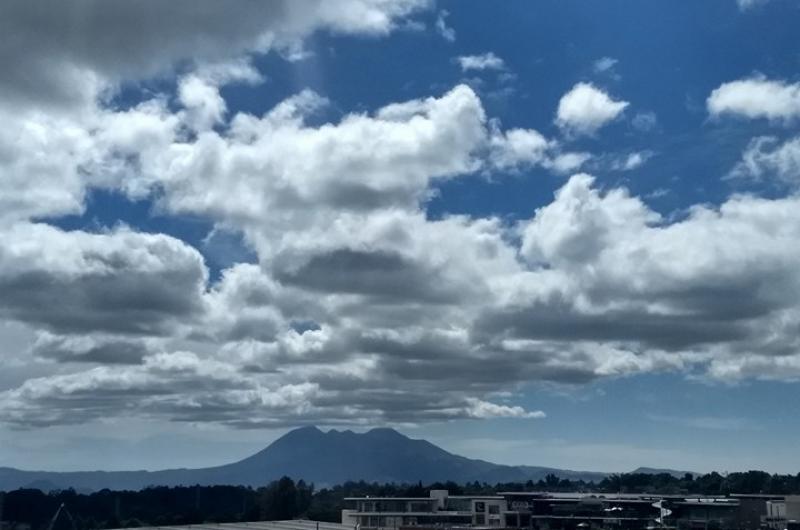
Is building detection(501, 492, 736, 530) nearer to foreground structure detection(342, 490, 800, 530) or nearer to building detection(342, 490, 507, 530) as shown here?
foreground structure detection(342, 490, 800, 530)

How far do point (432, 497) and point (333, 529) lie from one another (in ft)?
119

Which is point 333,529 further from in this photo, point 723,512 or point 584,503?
point 723,512

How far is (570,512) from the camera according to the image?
184 metres

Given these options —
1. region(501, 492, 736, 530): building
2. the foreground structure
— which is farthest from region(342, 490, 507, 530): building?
region(501, 492, 736, 530): building

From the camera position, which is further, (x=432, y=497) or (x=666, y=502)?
(x=432, y=497)

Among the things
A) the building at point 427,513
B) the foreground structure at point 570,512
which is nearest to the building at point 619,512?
the foreground structure at point 570,512

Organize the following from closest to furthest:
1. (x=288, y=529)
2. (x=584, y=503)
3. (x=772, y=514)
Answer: (x=288, y=529) < (x=772, y=514) < (x=584, y=503)

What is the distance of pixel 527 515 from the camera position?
186 metres

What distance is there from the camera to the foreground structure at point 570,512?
172 meters

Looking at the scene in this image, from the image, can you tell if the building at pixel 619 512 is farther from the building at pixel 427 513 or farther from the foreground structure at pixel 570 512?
the building at pixel 427 513

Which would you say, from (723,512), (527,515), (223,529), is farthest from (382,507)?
(723,512)

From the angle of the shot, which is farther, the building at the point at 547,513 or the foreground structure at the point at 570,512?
the building at the point at 547,513

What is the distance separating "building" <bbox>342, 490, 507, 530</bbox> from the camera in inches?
7096

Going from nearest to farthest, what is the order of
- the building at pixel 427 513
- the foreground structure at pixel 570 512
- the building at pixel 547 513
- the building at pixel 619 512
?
the foreground structure at pixel 570 512 → the building at pixel 619 512 → the building at pixel 547 513 → the building at pixel 427 513
